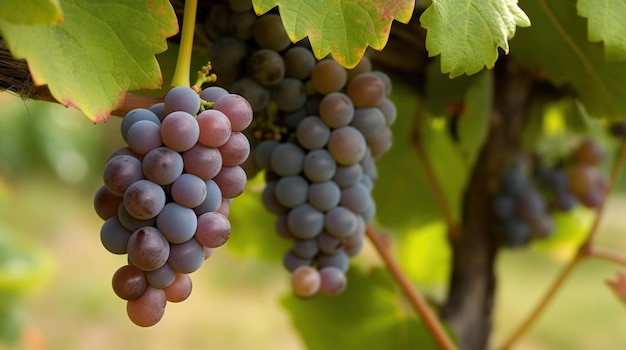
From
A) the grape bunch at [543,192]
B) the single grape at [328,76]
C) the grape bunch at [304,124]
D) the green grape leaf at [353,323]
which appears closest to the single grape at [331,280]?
the grape bunch at [304,124]

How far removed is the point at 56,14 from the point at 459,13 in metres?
0.19

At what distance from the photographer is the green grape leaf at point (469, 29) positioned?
33 centimetres

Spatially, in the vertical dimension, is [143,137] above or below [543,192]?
above

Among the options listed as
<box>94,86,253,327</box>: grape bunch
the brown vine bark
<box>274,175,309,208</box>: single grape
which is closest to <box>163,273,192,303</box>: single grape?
<box>94,86,253,327</box>: grape bunch

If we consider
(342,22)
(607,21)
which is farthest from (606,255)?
(342,22)

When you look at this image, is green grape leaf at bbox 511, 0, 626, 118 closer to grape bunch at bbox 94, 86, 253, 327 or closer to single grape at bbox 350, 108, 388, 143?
single grape at bbox 350, 108, 388, 143

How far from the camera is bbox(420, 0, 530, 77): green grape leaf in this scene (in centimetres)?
33

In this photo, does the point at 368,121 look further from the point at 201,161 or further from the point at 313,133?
the point at 201,161

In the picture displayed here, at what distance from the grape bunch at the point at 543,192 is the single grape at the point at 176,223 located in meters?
0.51

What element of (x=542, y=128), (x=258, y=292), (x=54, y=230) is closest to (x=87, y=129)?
(x=54, y=230)

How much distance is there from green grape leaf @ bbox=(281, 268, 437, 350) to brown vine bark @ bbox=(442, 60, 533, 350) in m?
0.07

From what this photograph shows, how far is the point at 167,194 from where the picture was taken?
0.30 meters

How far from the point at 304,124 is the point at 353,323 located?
33cm

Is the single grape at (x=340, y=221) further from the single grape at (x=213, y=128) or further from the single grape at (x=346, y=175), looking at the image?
the single grape at (x=213, y=128)
